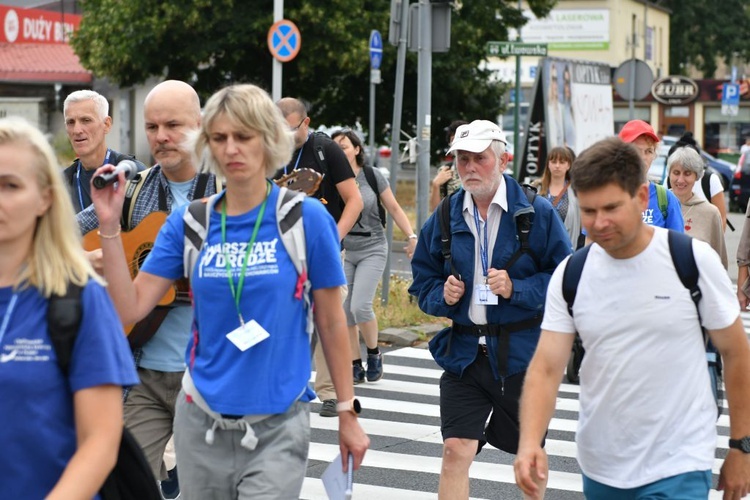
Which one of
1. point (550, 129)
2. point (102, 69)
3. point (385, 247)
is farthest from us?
point (102, 69)

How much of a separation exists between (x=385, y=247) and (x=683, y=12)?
70.3 metres

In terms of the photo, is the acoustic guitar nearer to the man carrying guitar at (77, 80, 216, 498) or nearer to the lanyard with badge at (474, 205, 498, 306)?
the man carrying guitar at (77, 80, 216, 498)

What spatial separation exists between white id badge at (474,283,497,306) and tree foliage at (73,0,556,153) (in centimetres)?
2234

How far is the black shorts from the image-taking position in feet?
18.7

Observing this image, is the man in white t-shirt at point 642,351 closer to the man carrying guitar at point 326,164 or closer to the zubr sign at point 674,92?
the man carrying guitar at point 326,164

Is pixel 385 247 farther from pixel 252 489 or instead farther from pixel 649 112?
pixel 649 112

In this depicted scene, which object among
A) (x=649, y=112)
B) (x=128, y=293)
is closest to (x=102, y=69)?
(x=128, y=293)

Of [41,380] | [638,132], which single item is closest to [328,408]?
[638,132]

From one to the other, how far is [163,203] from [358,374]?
5.85m

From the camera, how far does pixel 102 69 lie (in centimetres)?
2920

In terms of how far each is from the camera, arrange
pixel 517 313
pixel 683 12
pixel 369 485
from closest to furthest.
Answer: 1. pixel 517 313
2. pixel 369 485
3. pixel 683 12

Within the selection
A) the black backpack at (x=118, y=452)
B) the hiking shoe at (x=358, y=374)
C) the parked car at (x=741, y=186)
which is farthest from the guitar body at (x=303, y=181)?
the parked car at (x=741, y=186)

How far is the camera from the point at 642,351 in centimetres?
397

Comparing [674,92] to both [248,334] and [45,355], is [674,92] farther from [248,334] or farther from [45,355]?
[45,355]
